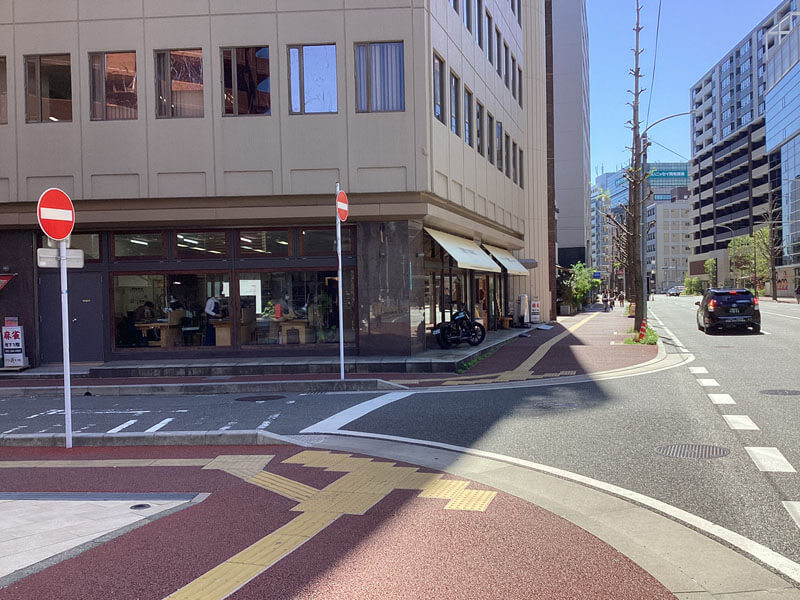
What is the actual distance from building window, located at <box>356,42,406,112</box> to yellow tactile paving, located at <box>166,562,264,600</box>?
46.0ft

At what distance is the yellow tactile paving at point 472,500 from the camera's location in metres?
5.60

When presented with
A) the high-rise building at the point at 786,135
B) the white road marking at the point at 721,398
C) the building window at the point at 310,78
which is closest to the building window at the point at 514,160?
the building window at the point at 310,78

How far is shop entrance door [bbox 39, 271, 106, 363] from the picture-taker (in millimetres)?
17891

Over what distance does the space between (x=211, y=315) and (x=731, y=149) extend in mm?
111865

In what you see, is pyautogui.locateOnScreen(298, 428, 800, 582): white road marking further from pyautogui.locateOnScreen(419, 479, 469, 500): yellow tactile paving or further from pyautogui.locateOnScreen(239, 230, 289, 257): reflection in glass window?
pyautogui.locateOnScreen(239, 230, 289, 257): reflection in glass window

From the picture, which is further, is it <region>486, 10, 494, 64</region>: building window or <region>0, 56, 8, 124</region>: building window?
<region>486, 10, 494, 64</region>: building window

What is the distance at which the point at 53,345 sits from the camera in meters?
18.0

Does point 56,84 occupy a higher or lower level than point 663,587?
higher

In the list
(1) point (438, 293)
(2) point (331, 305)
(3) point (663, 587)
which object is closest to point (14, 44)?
(2) point (331, 305)

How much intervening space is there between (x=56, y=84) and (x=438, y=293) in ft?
36.5

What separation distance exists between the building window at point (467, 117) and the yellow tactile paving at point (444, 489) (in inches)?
620

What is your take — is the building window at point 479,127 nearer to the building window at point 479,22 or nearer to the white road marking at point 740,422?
the building window at point 479,22

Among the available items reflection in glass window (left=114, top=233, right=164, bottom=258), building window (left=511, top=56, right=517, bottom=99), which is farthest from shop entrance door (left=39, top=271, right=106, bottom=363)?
building window (left=511, top=56, right=517, bottom=99)

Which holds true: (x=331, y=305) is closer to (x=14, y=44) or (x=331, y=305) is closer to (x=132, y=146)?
(x=132, y=146)
